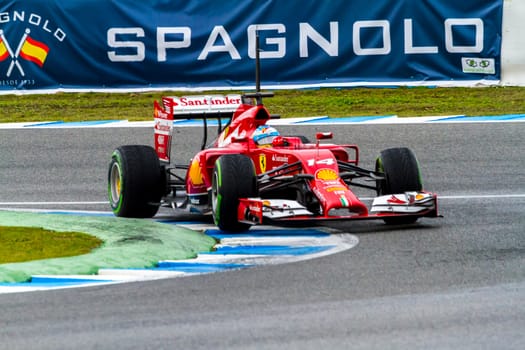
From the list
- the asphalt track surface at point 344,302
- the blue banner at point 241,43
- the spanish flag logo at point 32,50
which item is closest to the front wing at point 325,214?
the asphalt track surface at point 344,302

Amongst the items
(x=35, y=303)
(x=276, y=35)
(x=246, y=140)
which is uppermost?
(x=276, y=35)

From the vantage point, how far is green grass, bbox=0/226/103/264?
8.55 metres

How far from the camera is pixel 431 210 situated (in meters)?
9.88

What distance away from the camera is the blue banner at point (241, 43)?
17.9m

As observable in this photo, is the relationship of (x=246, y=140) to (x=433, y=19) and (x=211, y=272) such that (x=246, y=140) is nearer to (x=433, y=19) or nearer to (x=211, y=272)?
(x=211, y=272)

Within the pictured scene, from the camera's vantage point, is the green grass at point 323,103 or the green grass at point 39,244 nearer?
the green grass at point 39,244

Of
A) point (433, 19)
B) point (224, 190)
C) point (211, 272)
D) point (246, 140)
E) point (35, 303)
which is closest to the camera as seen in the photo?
point (35, 303)

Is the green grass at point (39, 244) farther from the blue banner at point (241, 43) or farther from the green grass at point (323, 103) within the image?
the blue banner at point (241, 43)

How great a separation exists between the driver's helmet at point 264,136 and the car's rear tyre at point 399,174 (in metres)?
1.01

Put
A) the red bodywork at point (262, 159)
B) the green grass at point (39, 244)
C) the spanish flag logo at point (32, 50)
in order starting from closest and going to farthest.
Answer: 1. the green grass at point (39, 244)
2. the red bodywork at point (262, 159)
3. the spanish flag logo at point (32, 50)

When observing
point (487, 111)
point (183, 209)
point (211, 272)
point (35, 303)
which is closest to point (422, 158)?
point (487, 111)

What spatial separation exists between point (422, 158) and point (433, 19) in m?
4.39

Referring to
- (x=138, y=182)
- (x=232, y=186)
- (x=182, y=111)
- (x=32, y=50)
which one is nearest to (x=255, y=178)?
(x=232, y=186)

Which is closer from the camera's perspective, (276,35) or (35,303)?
(35,303)
